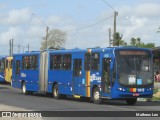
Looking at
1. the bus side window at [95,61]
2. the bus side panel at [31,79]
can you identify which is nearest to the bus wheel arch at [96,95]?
the bus side window at [95,61]

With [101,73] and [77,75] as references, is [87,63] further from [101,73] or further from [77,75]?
[101,73]

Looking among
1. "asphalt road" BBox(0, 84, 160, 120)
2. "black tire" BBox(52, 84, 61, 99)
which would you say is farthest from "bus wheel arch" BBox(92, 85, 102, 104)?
"black tire" BBox(52, 84, 61, 99)

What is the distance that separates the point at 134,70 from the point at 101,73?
65.7 inches

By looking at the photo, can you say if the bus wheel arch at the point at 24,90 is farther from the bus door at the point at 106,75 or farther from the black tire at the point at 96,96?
the bus door at the point at 106,75

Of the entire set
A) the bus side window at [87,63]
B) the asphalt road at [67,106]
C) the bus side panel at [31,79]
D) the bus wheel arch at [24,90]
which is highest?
the bus side window at [87,63]

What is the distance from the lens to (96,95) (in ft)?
86.8

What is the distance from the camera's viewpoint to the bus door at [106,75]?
2559 centimetres

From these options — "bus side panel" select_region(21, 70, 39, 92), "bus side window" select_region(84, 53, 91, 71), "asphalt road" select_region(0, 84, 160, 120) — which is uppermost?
"bus side window" select_region(84, 53, 91, 71)

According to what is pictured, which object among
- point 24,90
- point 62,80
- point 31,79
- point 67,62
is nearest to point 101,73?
point 67,62

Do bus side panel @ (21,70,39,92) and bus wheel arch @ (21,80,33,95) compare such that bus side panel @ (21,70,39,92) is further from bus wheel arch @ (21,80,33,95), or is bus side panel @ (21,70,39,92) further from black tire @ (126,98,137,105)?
black tire @ (126,98,137,105)

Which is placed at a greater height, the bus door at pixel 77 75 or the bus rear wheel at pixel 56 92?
the bus door at pixel 77 75

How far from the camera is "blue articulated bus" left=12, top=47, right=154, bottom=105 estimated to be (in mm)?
25312

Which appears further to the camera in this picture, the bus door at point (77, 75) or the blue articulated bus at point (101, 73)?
the bus door at point (77, 75)

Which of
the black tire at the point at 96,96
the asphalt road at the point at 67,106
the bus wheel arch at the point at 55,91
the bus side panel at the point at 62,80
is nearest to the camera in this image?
the asphalt road at the point at 67,106
